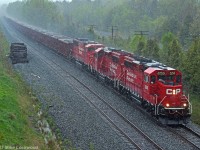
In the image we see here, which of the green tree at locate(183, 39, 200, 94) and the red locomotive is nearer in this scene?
the red locomotive

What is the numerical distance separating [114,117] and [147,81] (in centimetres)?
312

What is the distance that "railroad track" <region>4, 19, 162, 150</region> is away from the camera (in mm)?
19223

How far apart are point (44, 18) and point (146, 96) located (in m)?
110

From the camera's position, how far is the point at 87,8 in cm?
13650

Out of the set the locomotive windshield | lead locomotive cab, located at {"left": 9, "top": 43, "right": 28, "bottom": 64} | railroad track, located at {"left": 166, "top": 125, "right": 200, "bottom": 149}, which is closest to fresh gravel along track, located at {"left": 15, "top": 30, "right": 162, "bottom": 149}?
railroad track, located at {"left": 166, "top": 125, "right": 200, "bottom": 149}

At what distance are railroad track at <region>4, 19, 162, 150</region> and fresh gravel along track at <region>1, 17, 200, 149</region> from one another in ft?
1.09

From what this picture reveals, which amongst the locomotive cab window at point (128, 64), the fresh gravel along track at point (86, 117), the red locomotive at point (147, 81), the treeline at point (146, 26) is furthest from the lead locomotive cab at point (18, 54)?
the locomotive cab window at point (128, 64)

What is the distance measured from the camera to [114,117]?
78.1 ft

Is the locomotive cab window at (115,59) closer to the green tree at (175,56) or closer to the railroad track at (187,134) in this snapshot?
the green tree at (175,56)

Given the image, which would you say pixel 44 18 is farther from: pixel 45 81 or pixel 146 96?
pixel 146 96

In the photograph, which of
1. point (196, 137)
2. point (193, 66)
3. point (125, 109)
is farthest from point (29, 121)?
point (193, 66)

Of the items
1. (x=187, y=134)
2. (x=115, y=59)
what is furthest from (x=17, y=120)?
(x=115, y=59)

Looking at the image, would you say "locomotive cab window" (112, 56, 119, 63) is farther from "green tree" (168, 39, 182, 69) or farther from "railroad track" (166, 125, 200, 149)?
"railroad track" (166, 125, 200, 149)

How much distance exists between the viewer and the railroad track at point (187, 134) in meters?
19.4
